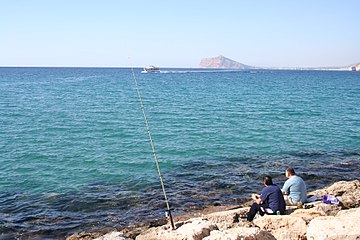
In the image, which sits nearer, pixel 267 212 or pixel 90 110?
pixel 267 212

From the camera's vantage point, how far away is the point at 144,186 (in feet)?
42.3

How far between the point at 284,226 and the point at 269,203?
125cm

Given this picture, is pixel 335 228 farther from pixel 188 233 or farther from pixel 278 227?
pixel 188 233

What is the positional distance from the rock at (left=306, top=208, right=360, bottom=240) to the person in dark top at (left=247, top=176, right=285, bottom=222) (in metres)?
1.82

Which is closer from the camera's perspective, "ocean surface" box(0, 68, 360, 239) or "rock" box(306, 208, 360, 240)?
"rock" box(306, 208, 360, 240)

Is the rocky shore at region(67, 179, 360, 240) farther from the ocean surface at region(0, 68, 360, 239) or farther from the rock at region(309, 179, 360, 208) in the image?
the ocean surface at region(0, 68, 360, 239)

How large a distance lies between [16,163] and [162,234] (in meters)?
11.1

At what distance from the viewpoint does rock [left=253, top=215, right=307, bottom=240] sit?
6668mm

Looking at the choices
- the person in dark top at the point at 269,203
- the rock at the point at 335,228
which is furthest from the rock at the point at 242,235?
the person in dark top at the point at 269,203

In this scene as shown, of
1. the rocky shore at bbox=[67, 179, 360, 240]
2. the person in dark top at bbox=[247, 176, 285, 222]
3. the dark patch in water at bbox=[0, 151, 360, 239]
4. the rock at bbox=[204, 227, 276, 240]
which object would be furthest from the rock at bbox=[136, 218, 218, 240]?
the dark patch in water at bbox=[0, 151, 360, 239]

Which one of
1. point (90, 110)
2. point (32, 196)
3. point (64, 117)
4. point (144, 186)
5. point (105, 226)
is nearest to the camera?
point (105, 226)

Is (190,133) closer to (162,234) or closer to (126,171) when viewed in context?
(126,171)

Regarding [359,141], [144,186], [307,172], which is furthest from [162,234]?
[359,141]

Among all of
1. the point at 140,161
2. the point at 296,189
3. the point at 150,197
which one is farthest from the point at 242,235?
the point at 140,161
